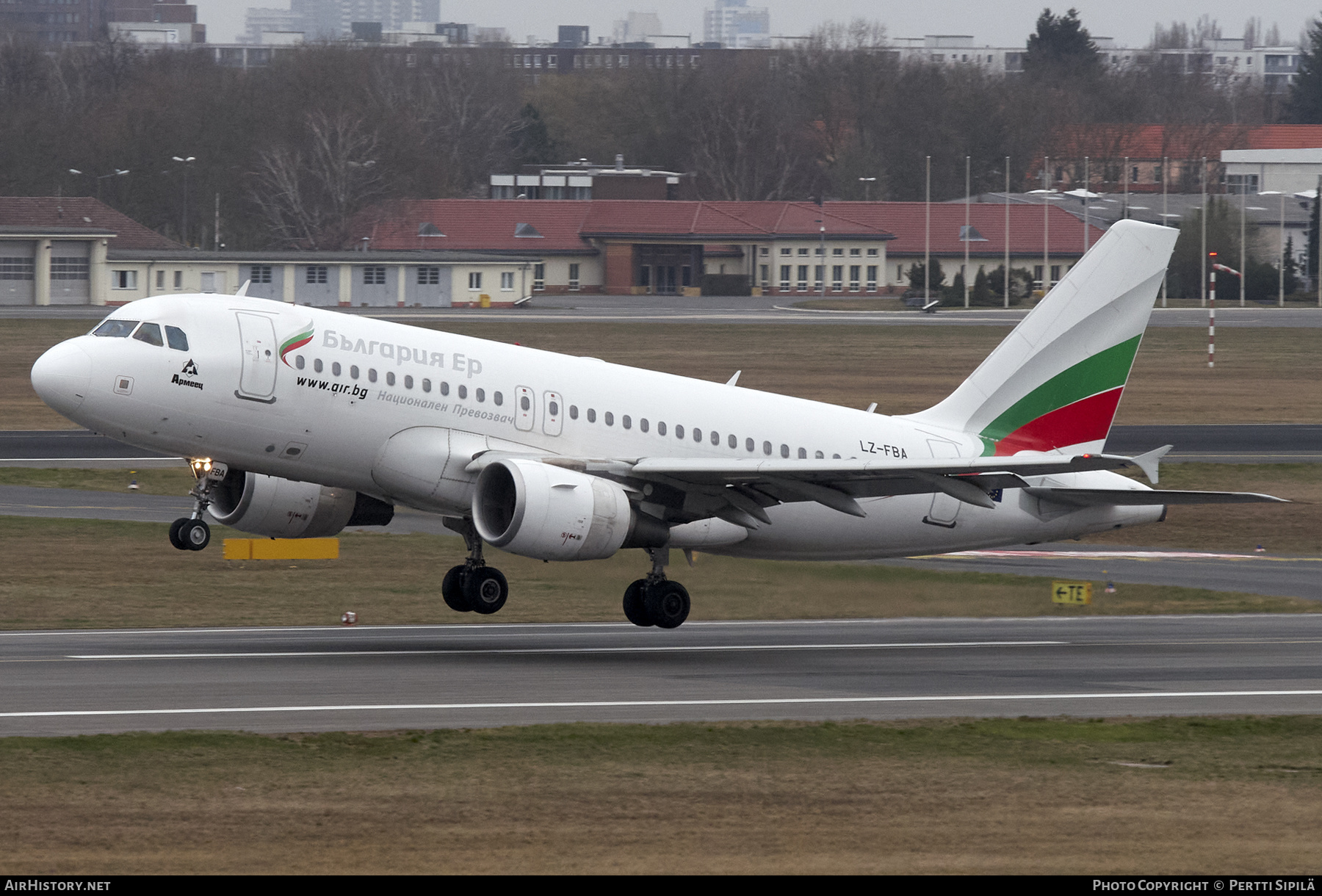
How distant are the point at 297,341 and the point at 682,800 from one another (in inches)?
553

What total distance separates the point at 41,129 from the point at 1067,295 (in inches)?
6864

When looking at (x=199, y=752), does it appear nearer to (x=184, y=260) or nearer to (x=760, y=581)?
(x=760, y=581)

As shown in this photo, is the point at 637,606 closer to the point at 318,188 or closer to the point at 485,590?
the point at 485,590

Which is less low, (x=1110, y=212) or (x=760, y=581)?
(x=1110, y=212)

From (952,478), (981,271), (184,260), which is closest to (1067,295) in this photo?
(952,478)

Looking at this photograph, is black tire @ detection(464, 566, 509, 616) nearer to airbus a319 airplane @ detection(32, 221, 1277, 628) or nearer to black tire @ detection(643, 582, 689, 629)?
airbus a319 airplane @ detection(32, 221, 1277, 628)

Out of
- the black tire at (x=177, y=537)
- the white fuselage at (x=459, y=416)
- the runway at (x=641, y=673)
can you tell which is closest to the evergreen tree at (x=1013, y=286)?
the runway at (x=641, y=673)

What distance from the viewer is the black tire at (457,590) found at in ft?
111

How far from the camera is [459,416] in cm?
3284

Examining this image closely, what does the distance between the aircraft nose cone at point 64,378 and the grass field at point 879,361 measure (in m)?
45.5

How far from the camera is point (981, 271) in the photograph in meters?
160

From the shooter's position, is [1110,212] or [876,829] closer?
[876,829]

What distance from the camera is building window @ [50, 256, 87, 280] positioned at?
142625mm

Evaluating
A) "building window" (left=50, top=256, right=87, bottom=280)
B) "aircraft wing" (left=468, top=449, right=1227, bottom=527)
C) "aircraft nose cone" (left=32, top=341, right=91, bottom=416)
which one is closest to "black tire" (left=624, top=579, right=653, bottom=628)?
"aircraft wing" (left=468, top=449, right=1227, bottom=527)
